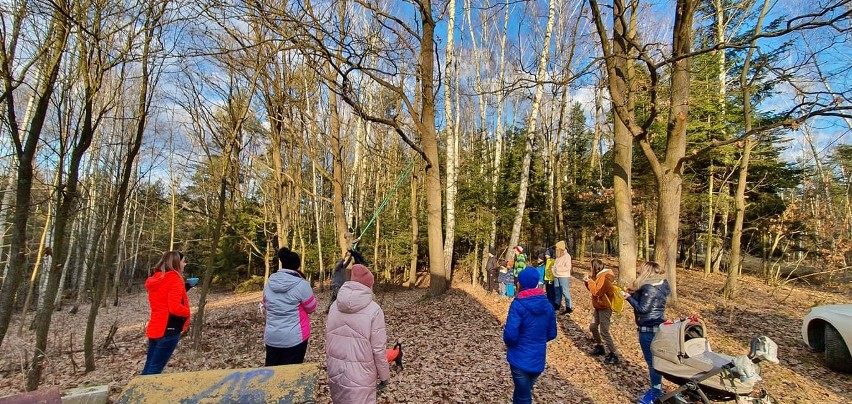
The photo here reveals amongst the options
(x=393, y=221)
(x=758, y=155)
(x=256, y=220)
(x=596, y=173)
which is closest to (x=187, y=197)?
(x=256, y=220)

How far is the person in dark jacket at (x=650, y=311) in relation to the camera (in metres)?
4.70

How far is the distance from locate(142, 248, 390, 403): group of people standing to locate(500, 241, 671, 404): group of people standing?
137cm

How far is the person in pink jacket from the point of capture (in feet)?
11.2

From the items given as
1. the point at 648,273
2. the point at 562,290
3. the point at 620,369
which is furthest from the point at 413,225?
the point at 648,273

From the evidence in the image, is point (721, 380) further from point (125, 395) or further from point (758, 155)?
point (758, 155)

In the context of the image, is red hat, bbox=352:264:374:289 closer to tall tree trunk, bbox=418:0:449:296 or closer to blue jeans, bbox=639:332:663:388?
blue jeans, bbox=639:332:663:388

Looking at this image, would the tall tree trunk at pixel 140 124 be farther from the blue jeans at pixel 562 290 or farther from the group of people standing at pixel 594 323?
the blue jeans at pixel 562 290

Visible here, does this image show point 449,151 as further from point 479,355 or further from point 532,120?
point 479,355

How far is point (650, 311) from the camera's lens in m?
4.79

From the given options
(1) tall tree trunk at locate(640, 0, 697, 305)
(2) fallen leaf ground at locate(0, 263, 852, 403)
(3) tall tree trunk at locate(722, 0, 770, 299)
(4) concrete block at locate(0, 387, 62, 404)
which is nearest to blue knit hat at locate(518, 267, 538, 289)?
(2) fallen leaf ground at locate(0, 263, 852, 403)

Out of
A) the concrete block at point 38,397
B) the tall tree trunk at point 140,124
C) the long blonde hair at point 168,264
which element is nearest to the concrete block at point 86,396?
the concrete block at point 38,397

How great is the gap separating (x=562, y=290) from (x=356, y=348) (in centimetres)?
688

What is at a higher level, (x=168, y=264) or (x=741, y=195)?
(x=741, y=195)

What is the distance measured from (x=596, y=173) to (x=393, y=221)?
1088 centimetres
